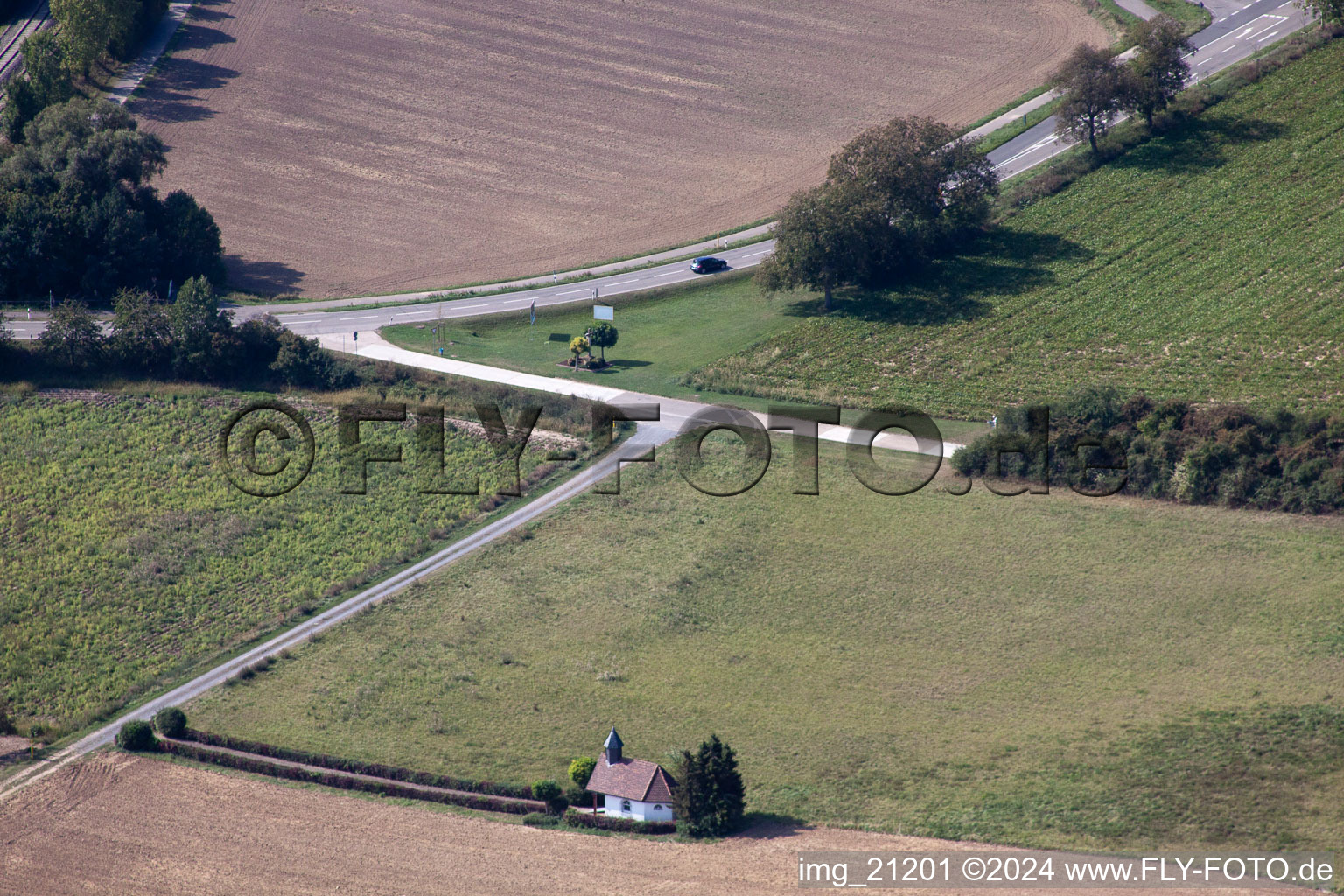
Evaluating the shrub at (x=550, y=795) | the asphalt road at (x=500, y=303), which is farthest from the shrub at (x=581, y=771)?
the asphalt road at (x=500, y=303)

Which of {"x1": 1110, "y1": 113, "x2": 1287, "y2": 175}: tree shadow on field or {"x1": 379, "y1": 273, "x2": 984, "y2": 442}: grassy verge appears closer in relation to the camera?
{"x1": 379, "y1": 273, "x2": 984, "y2": 442}: grassy verge

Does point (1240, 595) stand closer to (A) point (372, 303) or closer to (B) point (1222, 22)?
(A) point (372, 303)

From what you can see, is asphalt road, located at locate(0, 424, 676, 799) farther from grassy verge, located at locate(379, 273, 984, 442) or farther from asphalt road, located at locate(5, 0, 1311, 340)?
asphalt road, located at locate(5, 0, 1311, 340)

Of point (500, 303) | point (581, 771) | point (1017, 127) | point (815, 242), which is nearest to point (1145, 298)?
point (815, 242)

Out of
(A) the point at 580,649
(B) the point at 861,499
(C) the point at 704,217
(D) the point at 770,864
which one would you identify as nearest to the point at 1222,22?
(C) the point at 704,217

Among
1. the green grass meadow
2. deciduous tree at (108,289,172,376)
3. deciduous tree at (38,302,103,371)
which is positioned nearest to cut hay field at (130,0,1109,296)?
the green grass meadow

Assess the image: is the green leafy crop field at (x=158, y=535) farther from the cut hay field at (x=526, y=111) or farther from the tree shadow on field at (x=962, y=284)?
the tree shadow on field at (x=962, y=284)
